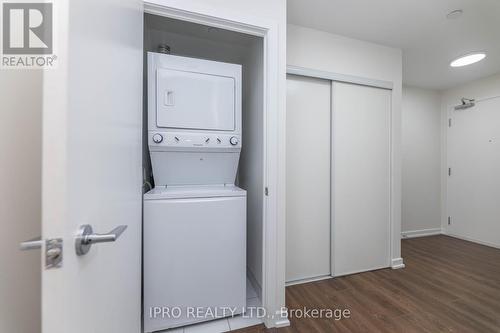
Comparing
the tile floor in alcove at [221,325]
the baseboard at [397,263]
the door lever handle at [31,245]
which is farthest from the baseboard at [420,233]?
the door lever handle at [31,245]

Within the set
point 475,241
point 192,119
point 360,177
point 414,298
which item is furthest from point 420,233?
point 192,119

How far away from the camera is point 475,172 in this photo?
293cm

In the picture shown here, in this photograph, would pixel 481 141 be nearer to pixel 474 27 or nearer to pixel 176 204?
pixel 474 27

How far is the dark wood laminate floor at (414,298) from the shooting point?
54.4 inches

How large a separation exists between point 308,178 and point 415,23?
1684 millimetres

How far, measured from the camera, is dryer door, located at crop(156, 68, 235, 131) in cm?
138

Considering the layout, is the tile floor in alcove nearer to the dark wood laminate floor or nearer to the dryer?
the dark wood laminate floor

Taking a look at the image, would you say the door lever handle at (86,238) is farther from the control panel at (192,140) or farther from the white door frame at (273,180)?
the white door frame at (273,180)

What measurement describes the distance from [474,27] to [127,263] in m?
3.23

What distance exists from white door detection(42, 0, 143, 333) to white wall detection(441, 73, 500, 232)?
432cm
